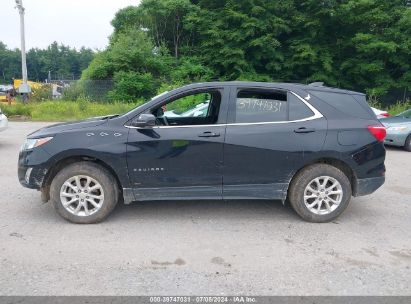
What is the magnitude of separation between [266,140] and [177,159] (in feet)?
3.64

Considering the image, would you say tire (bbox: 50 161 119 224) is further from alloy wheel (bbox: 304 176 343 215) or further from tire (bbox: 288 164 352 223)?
alloy wheel (bbox: 304 176 343 215)

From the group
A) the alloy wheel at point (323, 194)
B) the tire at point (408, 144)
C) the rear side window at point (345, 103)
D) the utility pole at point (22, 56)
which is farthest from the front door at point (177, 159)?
the utility pole at point (22, 56)

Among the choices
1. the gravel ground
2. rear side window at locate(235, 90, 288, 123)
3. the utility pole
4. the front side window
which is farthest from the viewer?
the utility pole

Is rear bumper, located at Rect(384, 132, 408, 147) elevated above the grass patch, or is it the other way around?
the grass patch

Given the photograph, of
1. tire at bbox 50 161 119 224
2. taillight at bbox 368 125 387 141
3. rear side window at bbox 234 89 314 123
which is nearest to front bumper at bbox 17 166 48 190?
tire at bbox 50 161 119 224

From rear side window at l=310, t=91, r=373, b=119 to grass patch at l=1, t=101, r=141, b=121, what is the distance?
15068 millimetres

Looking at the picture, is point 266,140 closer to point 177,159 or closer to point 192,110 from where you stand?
point 177,159

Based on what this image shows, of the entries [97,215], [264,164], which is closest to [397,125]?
[264,164]

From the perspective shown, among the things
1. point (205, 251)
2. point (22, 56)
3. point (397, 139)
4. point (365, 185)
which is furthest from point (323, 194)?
point (22, 56)

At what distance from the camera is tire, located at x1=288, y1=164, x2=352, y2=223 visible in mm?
4617

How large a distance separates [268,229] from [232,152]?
1.02m

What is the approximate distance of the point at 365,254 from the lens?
12.6 ft

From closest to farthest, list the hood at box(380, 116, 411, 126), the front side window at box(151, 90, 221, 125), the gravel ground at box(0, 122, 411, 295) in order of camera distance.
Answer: the gravel ground at box(0, 122, 411, 295), the front side window at box(151, 90, 221, 125), the hood at box(380, 116, 411, 126)

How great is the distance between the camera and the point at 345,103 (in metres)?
4.78
